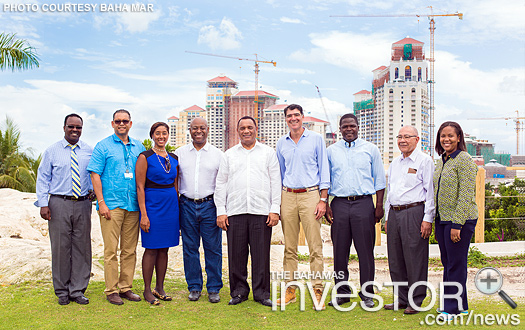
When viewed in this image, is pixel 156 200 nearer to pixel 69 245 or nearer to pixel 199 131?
pixel 199 131

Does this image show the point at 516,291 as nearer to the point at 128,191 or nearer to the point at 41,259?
the point at 128,191

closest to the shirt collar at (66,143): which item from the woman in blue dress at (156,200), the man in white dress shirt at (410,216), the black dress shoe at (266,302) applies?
the woman in blue dress at (156,200)

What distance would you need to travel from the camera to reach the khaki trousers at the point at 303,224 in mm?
5363

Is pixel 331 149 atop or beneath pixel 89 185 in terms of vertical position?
atop

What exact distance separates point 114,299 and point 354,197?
113 inches

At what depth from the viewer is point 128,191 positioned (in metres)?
5.36

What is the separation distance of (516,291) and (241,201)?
403 cm

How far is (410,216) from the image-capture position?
5.05 m

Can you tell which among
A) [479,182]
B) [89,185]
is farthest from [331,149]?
[479,182]

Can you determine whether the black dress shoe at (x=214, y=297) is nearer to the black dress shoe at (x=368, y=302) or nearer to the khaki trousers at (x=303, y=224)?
the khaki trousers at (x=303, y=224)

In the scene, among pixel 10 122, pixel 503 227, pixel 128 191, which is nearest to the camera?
pixel 128 191

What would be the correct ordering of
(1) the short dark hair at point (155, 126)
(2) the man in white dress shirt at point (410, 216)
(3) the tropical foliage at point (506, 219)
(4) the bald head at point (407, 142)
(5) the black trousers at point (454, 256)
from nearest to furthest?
(5) the black trousers at point (454, 256) → (2) the man in white dress shirt at point (410, 216) → (4) the bald head at point (407, 142) → (1) the short dark hair at point (155, 126) → (3) the tropical foliage at point (506, 219)

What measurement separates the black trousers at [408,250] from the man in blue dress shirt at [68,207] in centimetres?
336

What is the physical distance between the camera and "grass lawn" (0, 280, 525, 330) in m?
4.82
